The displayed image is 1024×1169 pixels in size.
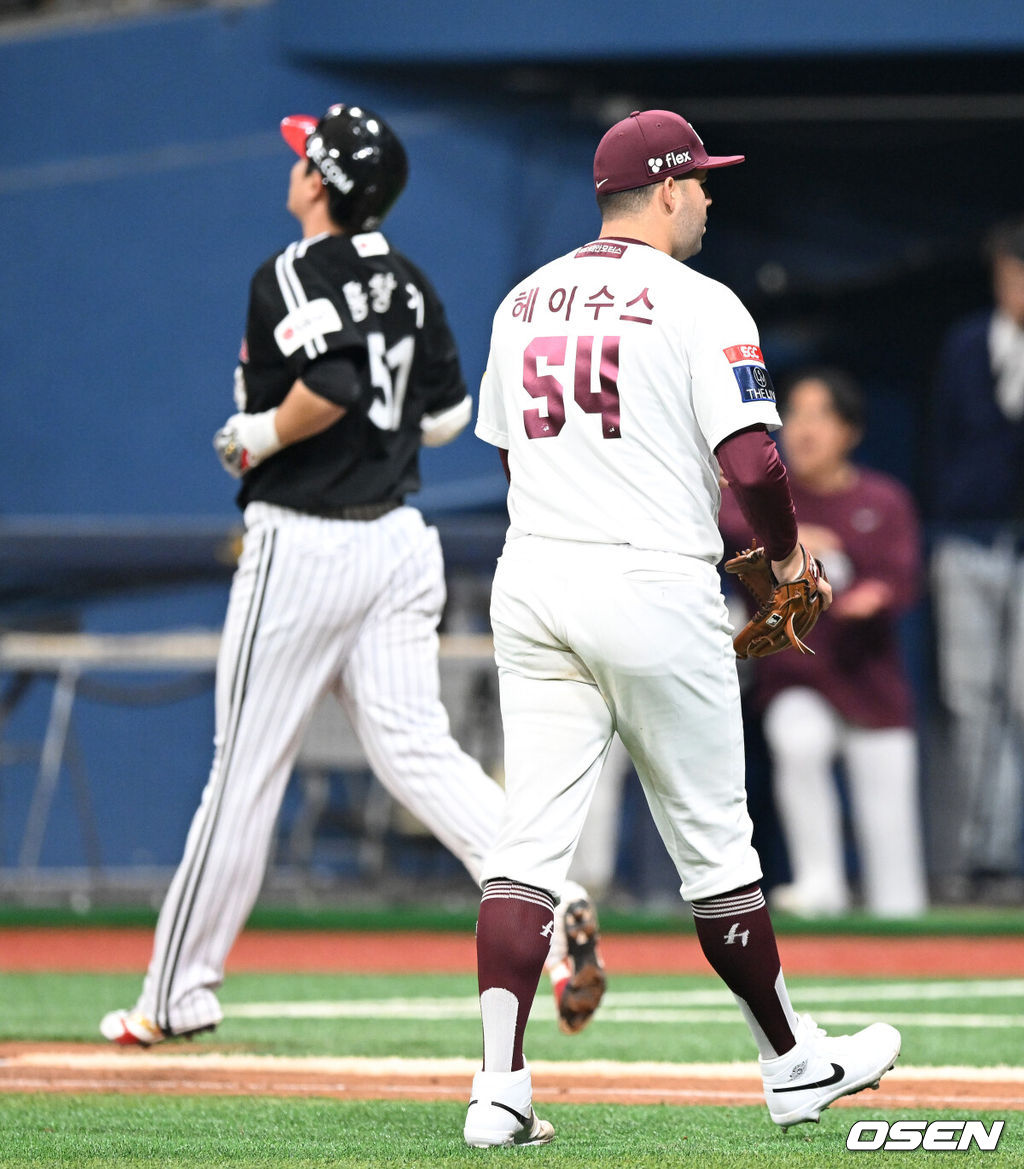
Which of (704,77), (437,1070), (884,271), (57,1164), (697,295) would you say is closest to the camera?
(57,1164)

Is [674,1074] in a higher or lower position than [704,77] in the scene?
lower

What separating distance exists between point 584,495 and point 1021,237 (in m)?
5.80

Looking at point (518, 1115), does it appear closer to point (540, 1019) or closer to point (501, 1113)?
point (501, 1113)

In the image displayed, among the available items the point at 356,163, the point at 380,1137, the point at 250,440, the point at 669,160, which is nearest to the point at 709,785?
the point at 380,1137

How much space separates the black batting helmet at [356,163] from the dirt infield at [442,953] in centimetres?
320

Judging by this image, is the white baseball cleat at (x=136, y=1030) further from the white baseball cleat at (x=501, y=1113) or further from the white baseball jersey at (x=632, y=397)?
the white baseball jersey at (x=632, y=397)

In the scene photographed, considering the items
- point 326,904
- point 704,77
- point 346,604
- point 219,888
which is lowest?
point 326,904

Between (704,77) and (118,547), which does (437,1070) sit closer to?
(118,547)

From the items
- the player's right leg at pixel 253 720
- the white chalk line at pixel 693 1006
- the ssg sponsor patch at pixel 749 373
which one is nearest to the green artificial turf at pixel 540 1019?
the white chalk line at pixel 693 1006

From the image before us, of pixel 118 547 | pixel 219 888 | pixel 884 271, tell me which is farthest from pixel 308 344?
pixel 884 271

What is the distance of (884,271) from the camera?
1274cm

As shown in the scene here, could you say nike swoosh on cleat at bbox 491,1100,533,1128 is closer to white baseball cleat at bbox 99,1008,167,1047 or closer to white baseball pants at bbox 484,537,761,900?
white baseball pants at bbox 484,537,761,900

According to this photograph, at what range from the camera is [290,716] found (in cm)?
511

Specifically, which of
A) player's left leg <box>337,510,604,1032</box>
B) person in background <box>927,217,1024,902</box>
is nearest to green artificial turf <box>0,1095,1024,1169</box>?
player's left leg <box>337,510,604,1032</box>
